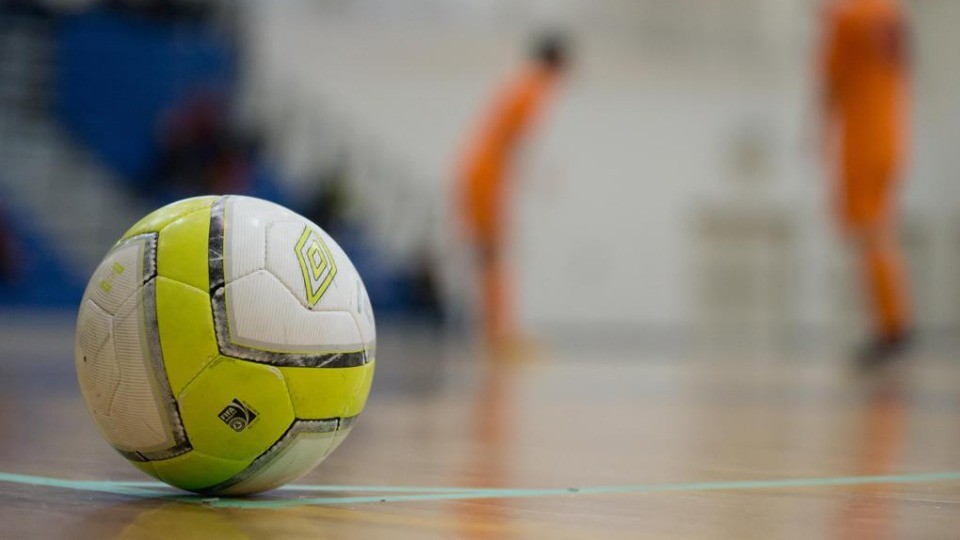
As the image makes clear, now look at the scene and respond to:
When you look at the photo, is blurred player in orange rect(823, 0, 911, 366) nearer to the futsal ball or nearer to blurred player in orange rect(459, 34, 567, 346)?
blurred player in orange rect(459, 34, 567, 346)

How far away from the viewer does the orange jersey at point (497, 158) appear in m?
9.95

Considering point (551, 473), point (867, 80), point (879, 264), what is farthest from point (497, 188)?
point (551, 473)

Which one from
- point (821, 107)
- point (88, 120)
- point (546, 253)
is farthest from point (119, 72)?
point (821, 107)

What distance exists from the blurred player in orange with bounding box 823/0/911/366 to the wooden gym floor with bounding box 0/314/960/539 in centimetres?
152

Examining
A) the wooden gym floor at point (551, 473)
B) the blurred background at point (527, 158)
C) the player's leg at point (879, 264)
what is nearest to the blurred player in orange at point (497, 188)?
the player's leg at point (879, 264)

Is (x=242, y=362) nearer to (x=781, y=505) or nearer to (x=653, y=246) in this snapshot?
(x=781, y=505)

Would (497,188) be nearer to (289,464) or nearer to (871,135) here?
(871,135)

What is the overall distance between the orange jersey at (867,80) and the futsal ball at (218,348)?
5576 millimetres

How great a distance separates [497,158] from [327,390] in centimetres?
821

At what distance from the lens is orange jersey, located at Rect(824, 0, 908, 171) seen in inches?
274

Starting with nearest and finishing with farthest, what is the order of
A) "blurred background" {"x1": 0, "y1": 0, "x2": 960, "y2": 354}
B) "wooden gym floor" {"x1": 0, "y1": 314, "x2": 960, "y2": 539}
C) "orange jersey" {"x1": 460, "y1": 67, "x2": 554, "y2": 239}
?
"wooden gym floor" {"x1": 0, "y1": 314, "x2": 960, "y2": 539} → "orange jersey" {"x1": 460, "y1": 67, "x2": 554, "y2": 239} → "blurred background" {"x1": 0, "y1": 0, "x2": 960, "y2": 354}

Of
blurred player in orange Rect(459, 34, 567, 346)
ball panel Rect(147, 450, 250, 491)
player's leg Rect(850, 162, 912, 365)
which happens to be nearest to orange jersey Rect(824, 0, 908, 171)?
player's leg Rect(850, 162, 912, 365)

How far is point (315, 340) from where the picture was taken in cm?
189

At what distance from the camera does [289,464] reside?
1.90 m
